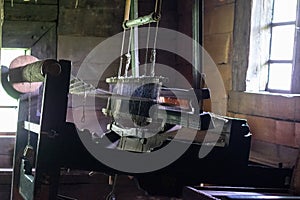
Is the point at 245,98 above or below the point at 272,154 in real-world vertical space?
above

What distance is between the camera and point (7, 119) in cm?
305

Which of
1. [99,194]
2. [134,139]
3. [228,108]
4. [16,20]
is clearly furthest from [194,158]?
[16,20]

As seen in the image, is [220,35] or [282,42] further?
[220,35]

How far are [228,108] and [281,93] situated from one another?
1.14 ft

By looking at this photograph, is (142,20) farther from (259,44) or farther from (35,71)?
(259,44)

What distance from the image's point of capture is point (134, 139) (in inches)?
72.5

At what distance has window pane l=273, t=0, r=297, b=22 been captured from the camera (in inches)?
90.7

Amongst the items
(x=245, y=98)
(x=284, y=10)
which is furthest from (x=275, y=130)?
(x=284, y=10)

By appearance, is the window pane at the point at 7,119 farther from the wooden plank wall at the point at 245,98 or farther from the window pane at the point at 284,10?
the window pane at the point at 284,10

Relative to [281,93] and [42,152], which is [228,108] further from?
[42,152]

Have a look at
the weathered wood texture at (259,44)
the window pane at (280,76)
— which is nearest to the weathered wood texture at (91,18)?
the weathered wood texture at (259,44)

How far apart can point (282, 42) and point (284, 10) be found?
15 centimetres

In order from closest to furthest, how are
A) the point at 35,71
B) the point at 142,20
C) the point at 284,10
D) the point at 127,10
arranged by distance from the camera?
1. the point at 35,71
2. the point at 142,20
3. the point at 284,10
4. the point at 127,10

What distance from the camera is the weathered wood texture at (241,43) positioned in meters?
2.45
